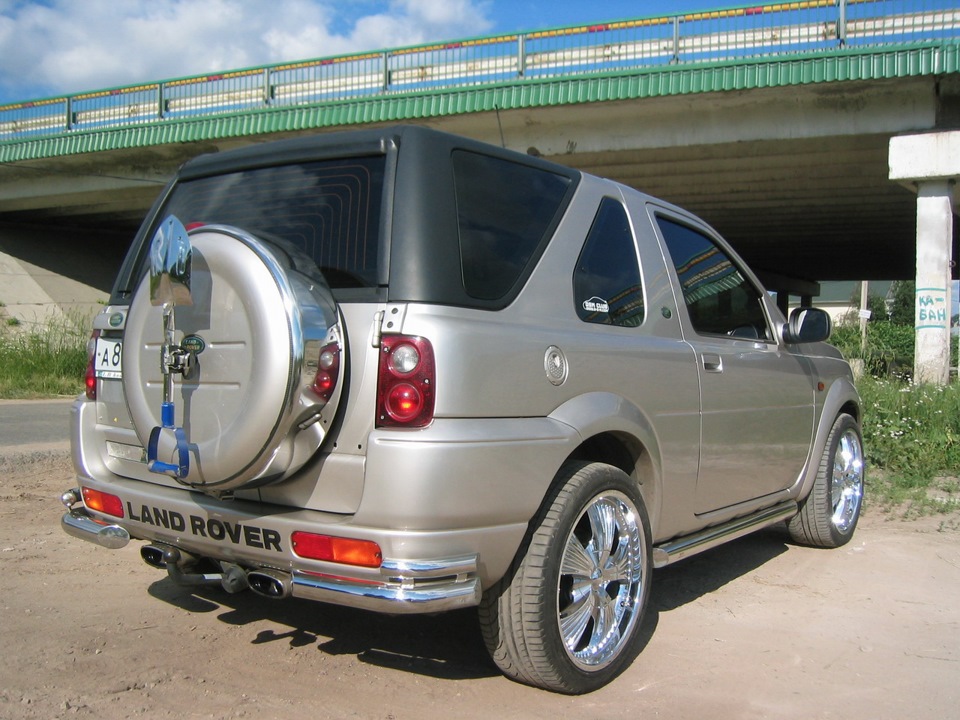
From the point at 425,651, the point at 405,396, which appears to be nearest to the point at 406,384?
the point at 405,396

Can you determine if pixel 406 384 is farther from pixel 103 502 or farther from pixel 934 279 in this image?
pixel 934 279

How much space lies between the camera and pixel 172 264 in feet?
9.60

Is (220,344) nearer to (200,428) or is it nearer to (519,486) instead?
(200,428)

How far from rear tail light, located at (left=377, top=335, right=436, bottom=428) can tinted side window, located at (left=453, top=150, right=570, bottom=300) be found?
0.33 m

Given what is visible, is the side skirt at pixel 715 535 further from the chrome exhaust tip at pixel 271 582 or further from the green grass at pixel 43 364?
the green grass at pixel 43 364

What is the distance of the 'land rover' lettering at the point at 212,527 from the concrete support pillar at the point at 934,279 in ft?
41.2

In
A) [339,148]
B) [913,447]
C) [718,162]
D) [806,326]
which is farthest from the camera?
[718,162]

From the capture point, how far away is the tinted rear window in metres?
2.98

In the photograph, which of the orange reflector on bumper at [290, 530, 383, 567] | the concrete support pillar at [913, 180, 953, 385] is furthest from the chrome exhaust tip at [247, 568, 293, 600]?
the concrete support pillar at [913, 180, 953, 385]

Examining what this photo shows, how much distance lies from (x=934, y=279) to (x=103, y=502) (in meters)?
13.7

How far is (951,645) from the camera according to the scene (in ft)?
12.8

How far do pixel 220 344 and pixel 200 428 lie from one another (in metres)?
0.29

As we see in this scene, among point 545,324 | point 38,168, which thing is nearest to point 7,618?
point 545,324

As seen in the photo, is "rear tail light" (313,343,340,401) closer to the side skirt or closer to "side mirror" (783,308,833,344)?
the side skirt
